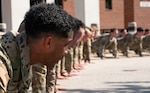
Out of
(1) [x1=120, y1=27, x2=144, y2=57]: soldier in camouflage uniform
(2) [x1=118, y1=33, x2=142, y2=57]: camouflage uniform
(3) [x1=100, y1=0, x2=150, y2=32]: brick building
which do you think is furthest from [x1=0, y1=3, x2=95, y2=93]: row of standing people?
(3) [x1=100, y1=0, x2=150, y2=32]: brick building

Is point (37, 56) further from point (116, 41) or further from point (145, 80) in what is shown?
point (116, 41)

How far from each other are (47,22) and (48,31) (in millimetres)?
49

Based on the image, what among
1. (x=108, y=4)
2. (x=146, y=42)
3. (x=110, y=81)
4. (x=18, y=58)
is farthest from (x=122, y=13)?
(x=18, y=58)

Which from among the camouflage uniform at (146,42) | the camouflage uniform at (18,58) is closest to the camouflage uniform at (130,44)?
the camouflage uniform at (146,42)

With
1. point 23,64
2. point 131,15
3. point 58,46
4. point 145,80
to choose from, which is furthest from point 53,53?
point 131,15

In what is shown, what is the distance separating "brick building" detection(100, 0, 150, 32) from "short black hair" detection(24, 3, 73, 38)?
3037 cm

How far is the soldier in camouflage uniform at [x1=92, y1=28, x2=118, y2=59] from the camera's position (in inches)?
814

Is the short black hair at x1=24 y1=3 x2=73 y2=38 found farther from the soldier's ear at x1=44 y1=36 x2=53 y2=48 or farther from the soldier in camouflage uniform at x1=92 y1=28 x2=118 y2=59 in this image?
the soldier in camouflage uniform at x1=92 y1=28 x2=118 y2=59

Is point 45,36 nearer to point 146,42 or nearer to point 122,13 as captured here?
point 146,42

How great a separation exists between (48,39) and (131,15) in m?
33.9

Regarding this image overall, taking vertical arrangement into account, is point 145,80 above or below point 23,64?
below

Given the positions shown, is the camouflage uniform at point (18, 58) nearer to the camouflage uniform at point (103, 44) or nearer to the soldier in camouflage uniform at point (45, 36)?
the soldier in camouflage uniform at point (45, 36)

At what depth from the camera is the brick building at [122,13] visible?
33406mm

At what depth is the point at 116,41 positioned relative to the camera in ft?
71.6
